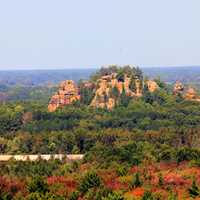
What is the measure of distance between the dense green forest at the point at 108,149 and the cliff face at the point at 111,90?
207 cm

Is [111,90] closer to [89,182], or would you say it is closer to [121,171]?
[121,171]

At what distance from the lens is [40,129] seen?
10888 cm

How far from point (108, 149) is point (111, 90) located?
5626 centimetres

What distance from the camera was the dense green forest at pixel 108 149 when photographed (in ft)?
178

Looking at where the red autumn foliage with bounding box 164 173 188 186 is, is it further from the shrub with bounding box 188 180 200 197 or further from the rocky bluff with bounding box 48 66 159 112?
the rocky bluff with bounding box 48 66 159 112

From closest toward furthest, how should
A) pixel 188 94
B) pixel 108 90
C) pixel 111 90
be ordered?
pixel 111 90
pixel 108 90
pixel 188 94

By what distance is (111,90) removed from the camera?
133m

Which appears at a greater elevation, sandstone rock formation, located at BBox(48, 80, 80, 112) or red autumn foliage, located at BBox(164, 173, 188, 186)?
red autumn foliage, located at BBox(164, 173, 188, 186)

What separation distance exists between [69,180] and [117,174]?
519 centimetres

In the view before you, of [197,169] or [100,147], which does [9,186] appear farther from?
[100,147]

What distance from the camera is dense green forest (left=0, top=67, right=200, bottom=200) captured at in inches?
2133

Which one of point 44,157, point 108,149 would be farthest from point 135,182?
point 44,157

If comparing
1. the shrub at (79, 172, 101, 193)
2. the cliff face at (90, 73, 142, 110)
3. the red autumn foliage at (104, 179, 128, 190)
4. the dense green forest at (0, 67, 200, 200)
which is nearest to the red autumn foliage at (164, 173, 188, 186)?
the dense green forest at (0, 67, 200, 200)

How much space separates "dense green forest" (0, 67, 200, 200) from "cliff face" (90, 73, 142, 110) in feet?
6.79
